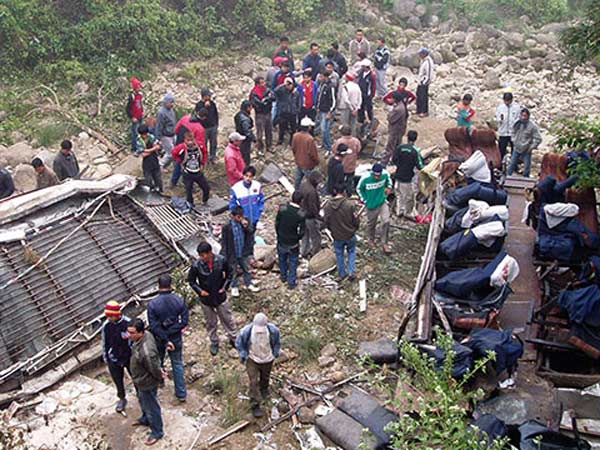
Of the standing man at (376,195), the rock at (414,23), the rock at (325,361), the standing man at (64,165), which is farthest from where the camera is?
the rock at (414,23)

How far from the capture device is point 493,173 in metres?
10.6

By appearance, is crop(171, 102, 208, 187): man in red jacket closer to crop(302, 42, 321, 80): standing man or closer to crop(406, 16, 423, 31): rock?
crop(302, 42, 321, 80): standing man

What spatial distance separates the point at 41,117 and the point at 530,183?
10463 millimetres

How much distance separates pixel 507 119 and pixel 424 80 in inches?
126

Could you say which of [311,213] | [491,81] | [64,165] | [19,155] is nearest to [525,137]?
[311,213]

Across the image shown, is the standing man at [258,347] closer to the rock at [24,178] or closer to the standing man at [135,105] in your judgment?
the rock at [24,178]

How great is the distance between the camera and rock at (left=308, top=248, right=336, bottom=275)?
1062 centimetres

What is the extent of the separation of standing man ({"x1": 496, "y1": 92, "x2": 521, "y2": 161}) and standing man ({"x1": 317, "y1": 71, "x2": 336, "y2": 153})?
328cm

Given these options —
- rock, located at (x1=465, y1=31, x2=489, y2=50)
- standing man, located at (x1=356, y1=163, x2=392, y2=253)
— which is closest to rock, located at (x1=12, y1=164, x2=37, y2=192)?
standing man, located at (x1=356, y1=163, x2=392, y2=253)

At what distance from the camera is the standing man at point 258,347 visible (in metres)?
7.55

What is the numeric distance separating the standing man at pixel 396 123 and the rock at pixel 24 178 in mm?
6787

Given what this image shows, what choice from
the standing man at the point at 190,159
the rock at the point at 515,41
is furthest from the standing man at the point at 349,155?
the rock at the point at 515,41

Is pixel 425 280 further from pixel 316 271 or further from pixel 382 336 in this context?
pixel 316 271

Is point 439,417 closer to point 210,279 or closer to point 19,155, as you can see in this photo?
point 210,279
